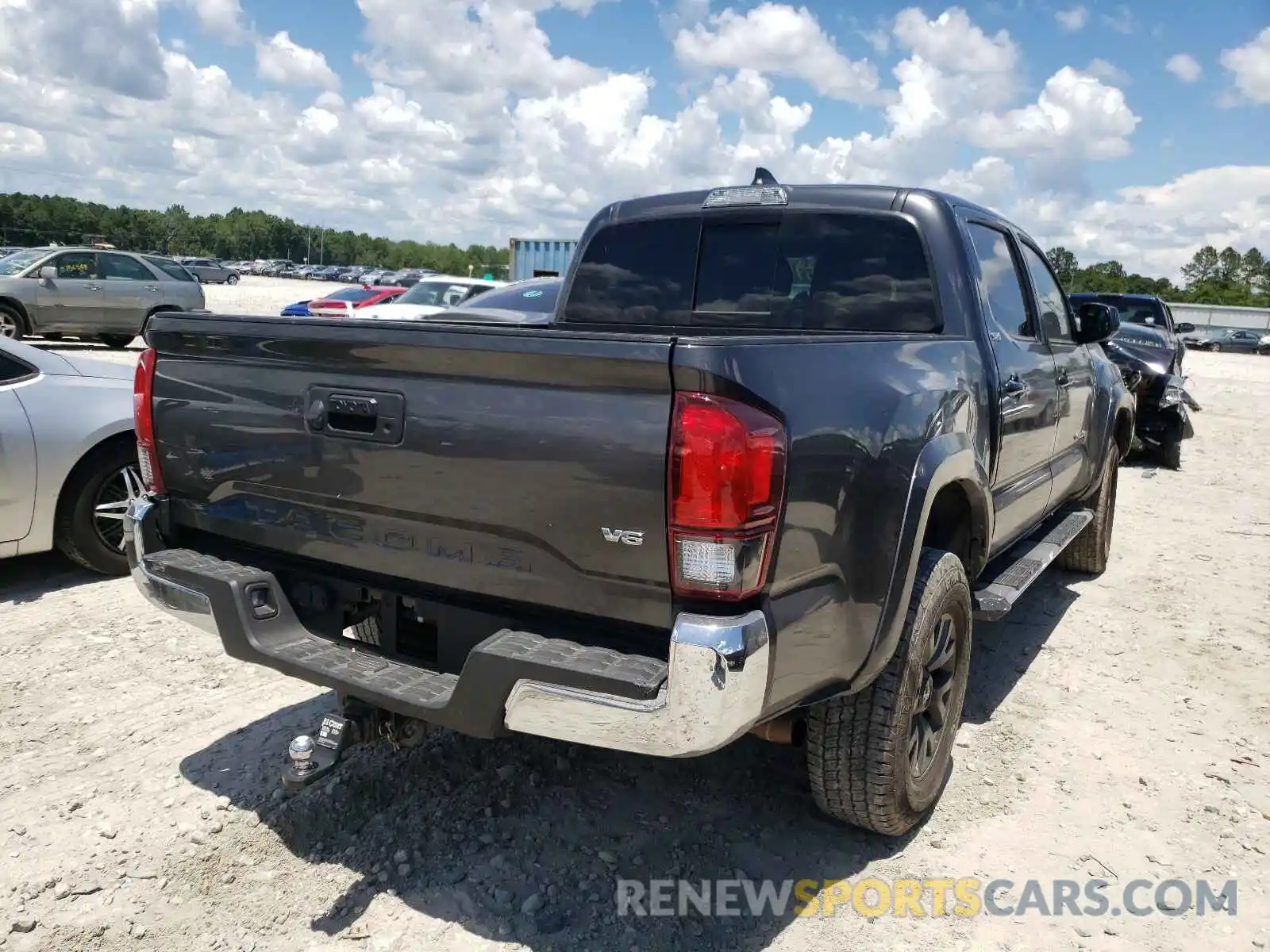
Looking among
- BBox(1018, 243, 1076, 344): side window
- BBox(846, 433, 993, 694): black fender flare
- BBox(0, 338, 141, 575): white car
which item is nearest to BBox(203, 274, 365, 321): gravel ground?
BBox(0, 338, 141, 575): white car

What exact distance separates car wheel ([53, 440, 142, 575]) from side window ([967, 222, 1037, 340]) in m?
4.28

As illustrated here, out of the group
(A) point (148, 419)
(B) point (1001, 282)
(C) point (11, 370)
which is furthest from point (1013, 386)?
(C) point (11, 370)

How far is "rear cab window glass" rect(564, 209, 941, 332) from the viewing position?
3.61 m

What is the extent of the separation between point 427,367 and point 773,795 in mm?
1968

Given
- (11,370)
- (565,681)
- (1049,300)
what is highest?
(1049,300)

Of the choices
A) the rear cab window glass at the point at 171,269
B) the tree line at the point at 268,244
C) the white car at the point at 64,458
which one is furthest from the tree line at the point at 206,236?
the white car at the point at 64,458

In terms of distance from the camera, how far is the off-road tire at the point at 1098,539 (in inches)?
236

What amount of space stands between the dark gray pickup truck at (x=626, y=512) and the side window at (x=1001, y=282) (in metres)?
0.13

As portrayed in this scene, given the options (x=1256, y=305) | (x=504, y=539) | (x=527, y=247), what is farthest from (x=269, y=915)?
(x=1256, y=305)

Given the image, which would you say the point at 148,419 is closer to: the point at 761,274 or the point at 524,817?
the point at 524,817

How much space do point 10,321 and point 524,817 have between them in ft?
51.0

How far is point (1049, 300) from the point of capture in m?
4.80

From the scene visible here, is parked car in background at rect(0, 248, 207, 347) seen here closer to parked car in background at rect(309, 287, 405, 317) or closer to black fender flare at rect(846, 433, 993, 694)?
parked car in background at rect(309, 287, 405, 317)

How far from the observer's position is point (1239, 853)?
3.12 metres
